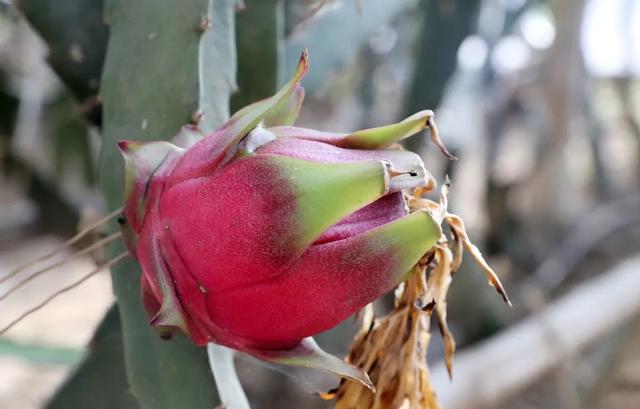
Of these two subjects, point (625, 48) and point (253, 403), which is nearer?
point (253, 403)

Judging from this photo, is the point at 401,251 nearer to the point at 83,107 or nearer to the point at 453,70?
the point at 83,107

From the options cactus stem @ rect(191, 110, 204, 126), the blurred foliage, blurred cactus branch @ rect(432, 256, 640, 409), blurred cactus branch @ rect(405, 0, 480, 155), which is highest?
cactus stem @ rect(191, 110, 204, 126)

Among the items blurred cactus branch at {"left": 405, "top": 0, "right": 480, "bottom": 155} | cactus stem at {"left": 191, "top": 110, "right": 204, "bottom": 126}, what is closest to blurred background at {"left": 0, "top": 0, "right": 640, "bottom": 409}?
blurred cactus branch at {"left": 405, "top": 0, "right": 480, "bottom": 155}

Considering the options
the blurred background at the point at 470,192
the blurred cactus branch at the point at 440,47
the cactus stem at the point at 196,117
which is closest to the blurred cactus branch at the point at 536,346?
the blurred background at the point at 470,192

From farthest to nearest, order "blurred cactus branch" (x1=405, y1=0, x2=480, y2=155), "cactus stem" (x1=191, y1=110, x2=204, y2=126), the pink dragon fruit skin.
A: 1. "blurred cactus branch" (x1=405, y1=0, x2=480, y2=155)
2. "cactus stem" (x1=191, y1=110, x2=204, y2=126)
3. the pink dragon fruit skin

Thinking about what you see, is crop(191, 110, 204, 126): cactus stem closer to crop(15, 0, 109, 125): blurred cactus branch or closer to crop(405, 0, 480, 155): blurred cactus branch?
crop(15, 0, 109, 125): blurred cactus branch

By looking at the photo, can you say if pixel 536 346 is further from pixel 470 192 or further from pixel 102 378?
pixel 470 192

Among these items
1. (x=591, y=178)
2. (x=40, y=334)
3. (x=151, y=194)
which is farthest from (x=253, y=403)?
(x=591, y=178)
